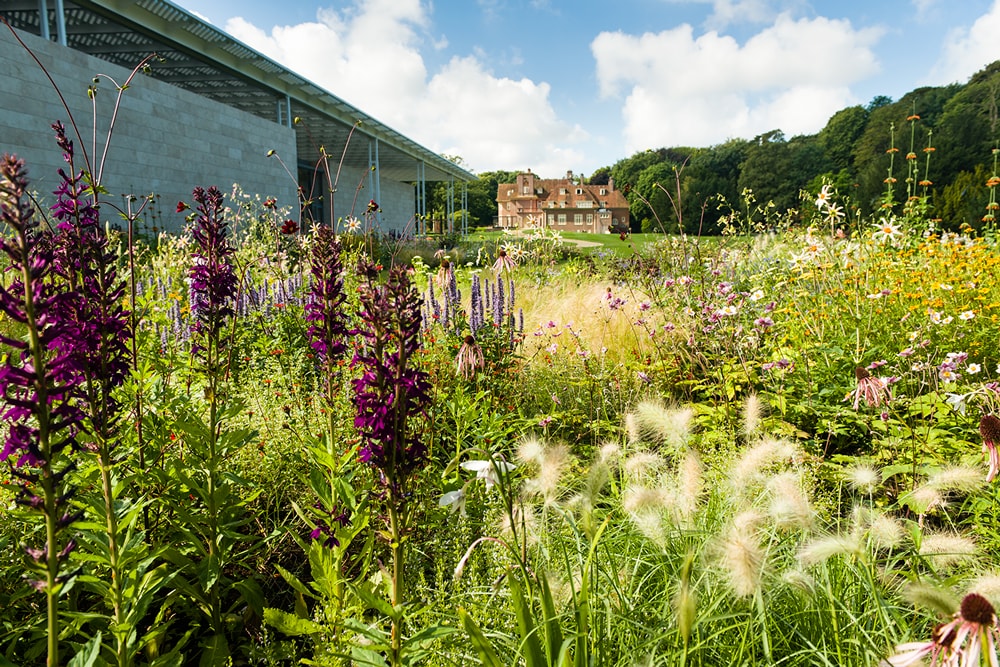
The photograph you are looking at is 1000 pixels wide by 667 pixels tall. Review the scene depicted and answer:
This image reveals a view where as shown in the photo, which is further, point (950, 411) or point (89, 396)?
point (950, 411)

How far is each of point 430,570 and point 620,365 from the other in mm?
2543

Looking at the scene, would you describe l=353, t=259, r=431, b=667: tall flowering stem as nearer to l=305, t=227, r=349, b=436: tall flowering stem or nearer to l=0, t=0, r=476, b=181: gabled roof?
l=305, t=227, r=349, b=436: tall flowering stem

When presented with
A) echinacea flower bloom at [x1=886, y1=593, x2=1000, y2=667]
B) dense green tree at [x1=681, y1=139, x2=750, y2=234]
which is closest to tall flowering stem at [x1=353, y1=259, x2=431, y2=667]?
echinacea flower bloom at [x1=886, y1=593, x2=1000, y2=667]

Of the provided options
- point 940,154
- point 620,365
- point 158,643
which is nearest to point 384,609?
point 158,643

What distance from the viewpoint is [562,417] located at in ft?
12.3

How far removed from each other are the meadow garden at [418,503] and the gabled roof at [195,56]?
945 cm

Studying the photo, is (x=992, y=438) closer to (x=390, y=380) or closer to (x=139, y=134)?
(x=390, y=380)

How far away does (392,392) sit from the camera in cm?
129

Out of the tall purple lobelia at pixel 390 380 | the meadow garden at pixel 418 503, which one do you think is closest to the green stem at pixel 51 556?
the meadow garden at pixel 418 503

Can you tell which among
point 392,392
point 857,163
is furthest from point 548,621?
point 857,163

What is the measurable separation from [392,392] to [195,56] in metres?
19.0

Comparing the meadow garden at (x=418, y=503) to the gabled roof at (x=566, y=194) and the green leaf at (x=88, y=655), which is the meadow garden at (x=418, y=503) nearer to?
the green leaf at (x=88, y=655)

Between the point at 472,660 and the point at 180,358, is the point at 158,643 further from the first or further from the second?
the point at 180,358

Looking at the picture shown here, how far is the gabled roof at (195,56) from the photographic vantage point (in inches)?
535
